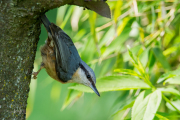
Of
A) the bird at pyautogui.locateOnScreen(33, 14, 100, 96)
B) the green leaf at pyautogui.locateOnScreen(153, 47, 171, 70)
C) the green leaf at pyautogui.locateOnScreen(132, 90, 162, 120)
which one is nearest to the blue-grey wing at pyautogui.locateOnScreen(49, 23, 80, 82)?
the bird at pyautogui.locateOnScreen(33, 14, 100, 96)

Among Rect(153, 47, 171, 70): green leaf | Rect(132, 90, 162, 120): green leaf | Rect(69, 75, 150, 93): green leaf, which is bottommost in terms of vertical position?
Rect(153, 47, 171, 70): green leaf

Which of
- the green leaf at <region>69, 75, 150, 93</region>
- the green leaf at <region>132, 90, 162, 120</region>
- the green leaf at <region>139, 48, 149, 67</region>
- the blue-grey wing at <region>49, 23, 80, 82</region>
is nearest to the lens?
the green leaf at <region>132, 90, 162, 120</region>

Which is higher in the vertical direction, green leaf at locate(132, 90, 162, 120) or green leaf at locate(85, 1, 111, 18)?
green leaf at locate(85, 1, 111, 18)

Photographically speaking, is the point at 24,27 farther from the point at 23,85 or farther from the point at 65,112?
the point at 65,112

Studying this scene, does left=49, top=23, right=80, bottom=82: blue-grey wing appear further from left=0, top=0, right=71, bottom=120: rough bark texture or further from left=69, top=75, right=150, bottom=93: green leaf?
left=69, top=75, right=150, bottom=93: green leaf

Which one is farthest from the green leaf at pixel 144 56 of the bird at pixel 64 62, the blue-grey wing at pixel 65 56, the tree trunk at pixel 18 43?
the tree trunk at pixel 18 43

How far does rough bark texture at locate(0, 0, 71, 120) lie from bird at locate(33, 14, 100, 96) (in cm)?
58

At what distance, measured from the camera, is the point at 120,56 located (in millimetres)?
2299

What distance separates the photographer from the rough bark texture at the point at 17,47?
1.01 metres

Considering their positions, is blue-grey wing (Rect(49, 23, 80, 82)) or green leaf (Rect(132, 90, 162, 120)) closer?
green leaf (Rect(132, 90, 162, 120))

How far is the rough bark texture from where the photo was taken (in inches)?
39.9

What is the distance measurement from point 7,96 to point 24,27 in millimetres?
333

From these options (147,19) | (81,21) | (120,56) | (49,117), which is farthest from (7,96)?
(49,117)

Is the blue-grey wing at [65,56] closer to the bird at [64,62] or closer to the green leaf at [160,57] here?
the bird at [64,62]
